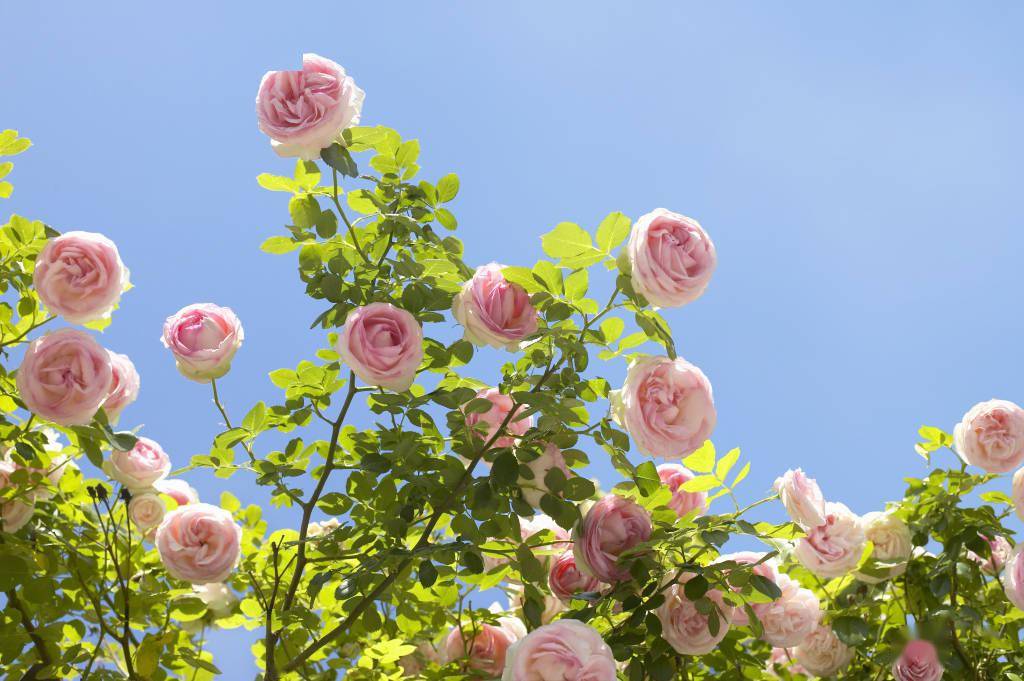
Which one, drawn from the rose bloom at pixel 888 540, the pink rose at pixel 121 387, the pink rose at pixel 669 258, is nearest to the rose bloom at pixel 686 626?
the pink rose at pixel 669 258

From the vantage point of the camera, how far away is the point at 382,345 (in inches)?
88.4

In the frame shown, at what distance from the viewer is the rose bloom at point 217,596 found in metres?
3.08

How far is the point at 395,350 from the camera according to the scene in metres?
2.22

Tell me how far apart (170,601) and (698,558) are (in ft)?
4.94

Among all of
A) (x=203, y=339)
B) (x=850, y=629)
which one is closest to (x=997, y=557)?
(x=850, y=629)

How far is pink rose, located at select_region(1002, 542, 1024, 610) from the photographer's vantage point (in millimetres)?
2857

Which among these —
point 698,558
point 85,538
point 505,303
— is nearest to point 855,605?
point 698,558

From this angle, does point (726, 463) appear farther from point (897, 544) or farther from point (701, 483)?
point (897, 544)

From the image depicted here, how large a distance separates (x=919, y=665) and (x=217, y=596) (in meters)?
2.06

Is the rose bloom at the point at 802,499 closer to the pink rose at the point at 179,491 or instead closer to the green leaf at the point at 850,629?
the green leaf at the point at 850,629

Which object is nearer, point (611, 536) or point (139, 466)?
point (611, 536)

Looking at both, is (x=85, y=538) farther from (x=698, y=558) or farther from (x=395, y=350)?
(x=698, y=558)

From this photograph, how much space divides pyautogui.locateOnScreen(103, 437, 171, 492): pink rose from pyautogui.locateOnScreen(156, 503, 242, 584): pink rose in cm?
29

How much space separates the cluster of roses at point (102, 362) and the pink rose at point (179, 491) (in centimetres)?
37
